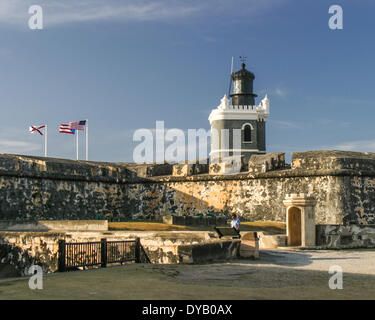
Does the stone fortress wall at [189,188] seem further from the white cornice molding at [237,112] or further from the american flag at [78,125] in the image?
the white cornice molding at [237,112]

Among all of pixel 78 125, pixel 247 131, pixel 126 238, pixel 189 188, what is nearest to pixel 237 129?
pixel 247 131

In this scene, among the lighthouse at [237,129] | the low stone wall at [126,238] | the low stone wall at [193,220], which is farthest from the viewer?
the lighthouse at [237,129]

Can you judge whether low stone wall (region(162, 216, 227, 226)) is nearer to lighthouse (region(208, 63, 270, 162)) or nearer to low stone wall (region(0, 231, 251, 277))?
low stone wall (region(0, 231, 251, 277))

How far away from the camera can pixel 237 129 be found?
46500 mm

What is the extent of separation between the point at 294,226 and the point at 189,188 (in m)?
7.11

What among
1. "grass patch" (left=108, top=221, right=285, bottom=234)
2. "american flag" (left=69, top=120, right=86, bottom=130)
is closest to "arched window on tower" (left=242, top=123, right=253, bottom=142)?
"american flag" (left=69, top=120, right=86, bottom=130)

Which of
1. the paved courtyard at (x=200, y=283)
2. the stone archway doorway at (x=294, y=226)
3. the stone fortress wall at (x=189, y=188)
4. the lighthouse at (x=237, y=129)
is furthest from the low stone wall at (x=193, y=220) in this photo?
the lighthouse at (x=237, y=129)

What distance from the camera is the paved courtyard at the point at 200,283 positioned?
6637mm

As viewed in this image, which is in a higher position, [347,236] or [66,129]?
[66,129]

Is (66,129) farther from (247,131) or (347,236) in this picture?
(247,131)

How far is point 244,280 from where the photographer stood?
26.9 feet

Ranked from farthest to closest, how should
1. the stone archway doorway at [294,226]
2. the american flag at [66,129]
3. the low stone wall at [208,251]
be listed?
the american flag at [66,129] → the stone archway doorway at [294,226] → the low stone wall at [208,251]

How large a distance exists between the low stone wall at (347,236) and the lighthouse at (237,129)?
28.3 metres
